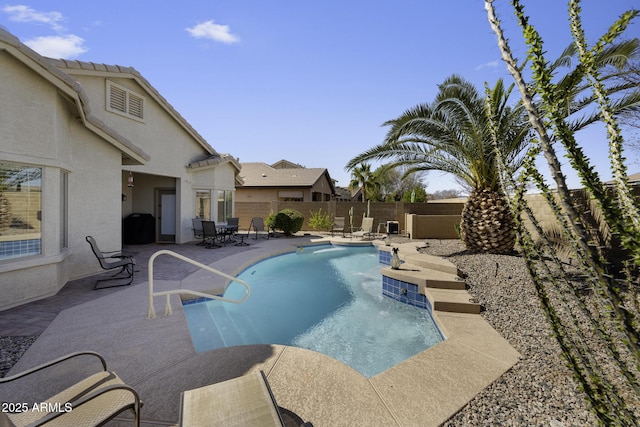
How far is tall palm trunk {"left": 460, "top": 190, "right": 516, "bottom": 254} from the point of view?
897 centimetres

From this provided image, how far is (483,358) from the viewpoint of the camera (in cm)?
390

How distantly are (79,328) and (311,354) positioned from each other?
378 cm

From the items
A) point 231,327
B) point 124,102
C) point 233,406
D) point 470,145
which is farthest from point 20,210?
point 470,145

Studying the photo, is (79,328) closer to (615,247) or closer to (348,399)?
(348,399)

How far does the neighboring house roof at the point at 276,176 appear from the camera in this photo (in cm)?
2778

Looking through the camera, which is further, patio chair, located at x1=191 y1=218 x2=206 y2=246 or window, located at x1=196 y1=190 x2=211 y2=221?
window, located at x1=196 y1=190 x2=211 y2=221

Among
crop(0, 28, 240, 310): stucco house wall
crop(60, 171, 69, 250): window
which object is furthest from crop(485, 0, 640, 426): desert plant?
crop(60, 171, 69, 250): window

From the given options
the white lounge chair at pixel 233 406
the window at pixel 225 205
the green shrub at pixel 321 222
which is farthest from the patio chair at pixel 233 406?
the green shrub at pixel 321 222

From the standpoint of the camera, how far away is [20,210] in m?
5.85

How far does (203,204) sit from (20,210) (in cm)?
902

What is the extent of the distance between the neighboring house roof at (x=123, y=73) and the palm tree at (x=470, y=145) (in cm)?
897

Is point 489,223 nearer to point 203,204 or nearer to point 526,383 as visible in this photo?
point 526,383

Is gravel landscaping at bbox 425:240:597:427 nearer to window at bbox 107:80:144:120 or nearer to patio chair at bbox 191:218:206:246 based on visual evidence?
patio chair at bbox 191:218:206:246

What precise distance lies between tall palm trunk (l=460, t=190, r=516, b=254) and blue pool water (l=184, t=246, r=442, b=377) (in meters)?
3.46
